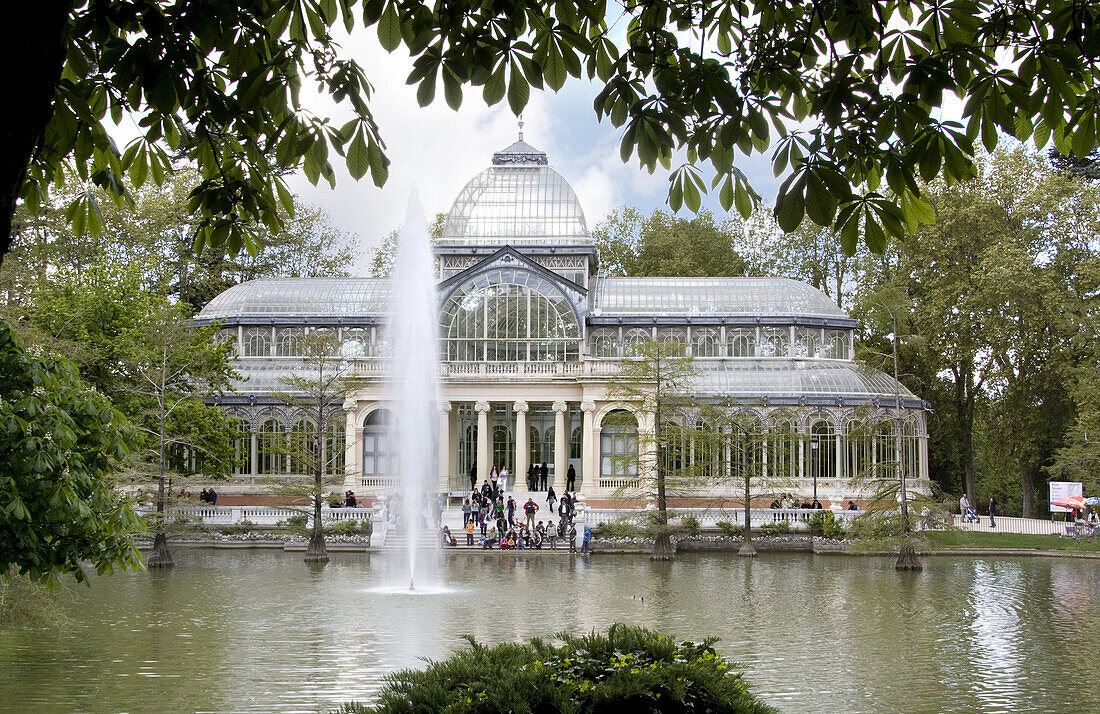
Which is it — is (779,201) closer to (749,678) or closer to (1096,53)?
(1096,53)

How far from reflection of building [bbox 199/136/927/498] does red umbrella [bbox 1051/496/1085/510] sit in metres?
5.73

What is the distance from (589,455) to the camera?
43.1 meters

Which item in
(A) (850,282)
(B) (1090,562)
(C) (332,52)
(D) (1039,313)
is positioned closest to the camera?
(C) (332,52)

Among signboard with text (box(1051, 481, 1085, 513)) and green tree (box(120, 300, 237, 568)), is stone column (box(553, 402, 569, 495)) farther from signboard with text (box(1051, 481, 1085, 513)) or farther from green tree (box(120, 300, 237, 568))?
signboard with text (box(1051, 481, 1085, 513))

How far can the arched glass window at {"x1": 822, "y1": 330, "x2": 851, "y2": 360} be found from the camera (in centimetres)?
4747

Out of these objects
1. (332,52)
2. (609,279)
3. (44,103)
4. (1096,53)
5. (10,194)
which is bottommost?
(10,194)

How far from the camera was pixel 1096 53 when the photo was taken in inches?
177

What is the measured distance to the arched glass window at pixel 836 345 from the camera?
1869 inches

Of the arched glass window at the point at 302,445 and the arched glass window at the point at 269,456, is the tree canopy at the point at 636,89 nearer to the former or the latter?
the arched glass window at the point at 302,445

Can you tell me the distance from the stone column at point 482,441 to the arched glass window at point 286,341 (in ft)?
32.1

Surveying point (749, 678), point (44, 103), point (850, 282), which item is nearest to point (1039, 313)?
point (850, 282)

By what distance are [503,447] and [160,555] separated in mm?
21596

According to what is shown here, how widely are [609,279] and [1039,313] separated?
18.5 m

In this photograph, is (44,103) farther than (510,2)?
No
